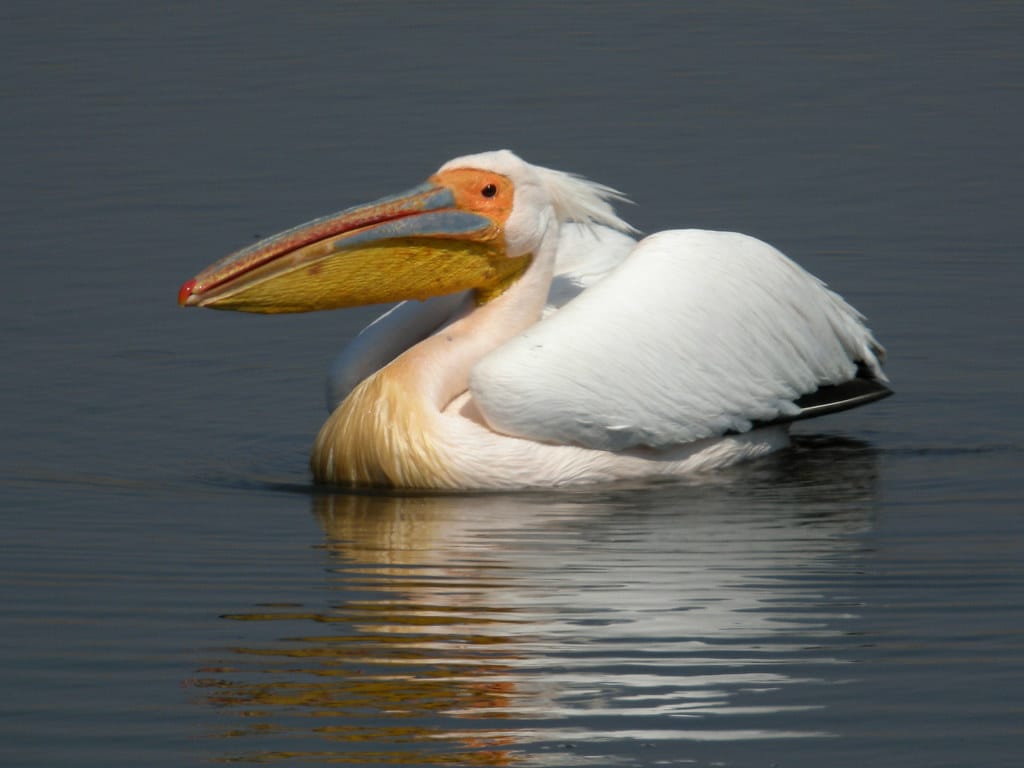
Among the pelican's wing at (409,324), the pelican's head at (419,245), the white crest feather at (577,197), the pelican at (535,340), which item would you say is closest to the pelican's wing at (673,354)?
the pelican at (535,340)

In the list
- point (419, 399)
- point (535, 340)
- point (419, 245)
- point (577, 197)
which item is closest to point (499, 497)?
point (419, 399)

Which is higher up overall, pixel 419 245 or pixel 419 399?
pixel 419 245

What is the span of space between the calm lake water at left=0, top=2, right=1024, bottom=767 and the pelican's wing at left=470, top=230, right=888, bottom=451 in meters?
0.23

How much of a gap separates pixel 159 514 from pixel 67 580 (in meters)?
0.71

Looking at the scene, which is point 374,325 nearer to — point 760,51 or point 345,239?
point 345,239

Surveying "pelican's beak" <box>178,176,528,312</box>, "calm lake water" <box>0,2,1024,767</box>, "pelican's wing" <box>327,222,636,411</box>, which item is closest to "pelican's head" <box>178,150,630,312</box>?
"pelican's beak" <box>178,176,528,312</box>

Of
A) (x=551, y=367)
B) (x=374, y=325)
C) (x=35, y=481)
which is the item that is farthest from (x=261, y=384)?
(x=551, y=367)

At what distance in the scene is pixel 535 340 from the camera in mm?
6152

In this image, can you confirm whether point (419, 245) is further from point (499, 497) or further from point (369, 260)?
point (499, 497)

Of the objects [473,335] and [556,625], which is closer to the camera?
[556,625]

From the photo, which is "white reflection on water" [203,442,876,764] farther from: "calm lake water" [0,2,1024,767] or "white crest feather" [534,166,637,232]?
"white crest feather" [534,166,637,232]

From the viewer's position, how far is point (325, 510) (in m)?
6.17

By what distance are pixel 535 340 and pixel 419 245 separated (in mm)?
514

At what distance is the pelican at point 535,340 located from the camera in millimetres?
6176
